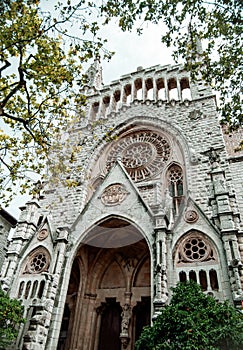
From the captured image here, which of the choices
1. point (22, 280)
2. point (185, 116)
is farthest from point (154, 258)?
point (185, 116)

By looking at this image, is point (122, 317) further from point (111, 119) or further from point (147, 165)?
point (111, 119)

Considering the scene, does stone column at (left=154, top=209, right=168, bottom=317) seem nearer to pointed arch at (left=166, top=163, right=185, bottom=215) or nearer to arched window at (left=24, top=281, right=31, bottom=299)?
pointed arch at (left=166, top=163, right=185, bottom=215)

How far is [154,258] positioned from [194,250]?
1.46 metres

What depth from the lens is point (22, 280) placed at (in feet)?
39.9

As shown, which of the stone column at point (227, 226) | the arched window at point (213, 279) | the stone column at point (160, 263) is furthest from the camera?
the arched window at point (213, 279)

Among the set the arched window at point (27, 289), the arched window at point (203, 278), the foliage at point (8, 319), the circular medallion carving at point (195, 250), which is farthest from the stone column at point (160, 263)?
the arched window at point (27, 289)

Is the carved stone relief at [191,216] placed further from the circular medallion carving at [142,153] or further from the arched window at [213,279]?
the circular medallion carving at [142,153]

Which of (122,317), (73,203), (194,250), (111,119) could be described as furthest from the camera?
(111,119)

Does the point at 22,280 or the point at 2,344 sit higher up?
the point at 22,280

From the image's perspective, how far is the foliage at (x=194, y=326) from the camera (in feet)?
22.1

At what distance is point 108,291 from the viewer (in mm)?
13414

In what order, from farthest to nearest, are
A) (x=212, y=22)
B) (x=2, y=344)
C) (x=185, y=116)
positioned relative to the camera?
(x=185, y=116)
(x=2, y=344)
(x=212, y=22)

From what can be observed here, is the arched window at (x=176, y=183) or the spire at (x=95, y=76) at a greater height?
the spire at (x=95, y=76)

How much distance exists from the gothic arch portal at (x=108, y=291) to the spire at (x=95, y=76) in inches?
549
